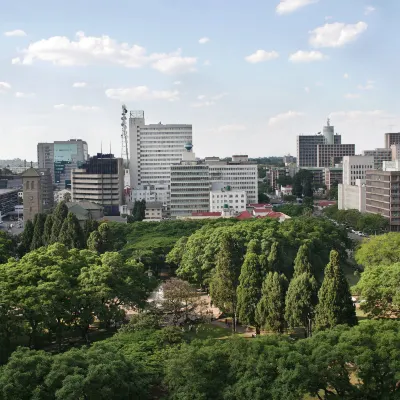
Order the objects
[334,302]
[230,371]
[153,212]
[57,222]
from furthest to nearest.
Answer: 1. [153,212]
2. [57,222]
3. [334,302]
4. [230,371]

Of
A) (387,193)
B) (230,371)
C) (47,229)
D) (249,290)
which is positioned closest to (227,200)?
(387,193)

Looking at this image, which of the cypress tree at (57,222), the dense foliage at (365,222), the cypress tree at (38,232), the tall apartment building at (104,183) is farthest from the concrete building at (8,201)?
the dense foliage at (365,222)

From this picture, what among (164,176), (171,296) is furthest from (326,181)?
(171,296)

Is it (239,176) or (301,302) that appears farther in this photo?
(239,176)

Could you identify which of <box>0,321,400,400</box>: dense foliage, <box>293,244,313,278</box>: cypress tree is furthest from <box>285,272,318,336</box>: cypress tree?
<box>0,321,400,400</box>: dense foliage

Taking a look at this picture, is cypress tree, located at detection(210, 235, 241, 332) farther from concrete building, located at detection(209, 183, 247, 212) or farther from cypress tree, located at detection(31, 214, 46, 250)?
concrete building, located at detection(209, 183, 247, 212)

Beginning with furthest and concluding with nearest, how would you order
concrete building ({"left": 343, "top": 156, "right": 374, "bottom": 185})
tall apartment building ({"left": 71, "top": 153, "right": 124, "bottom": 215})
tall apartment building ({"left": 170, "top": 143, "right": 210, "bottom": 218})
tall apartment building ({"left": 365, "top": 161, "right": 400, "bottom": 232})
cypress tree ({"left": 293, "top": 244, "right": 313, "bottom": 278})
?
concrete building ({"left": 343, "top": 156, "right": 374, "bottom": 185}) < tall apartment building ({"left": 71, "top": 153, "right": 124, "bottom": 215}) < tall apartment building ({"left": 170, "top": 143, "right": 210, "bottom": 218}) < tall apartment building ({"left": 365, "top": 161, "right": 400, "bottom": 232}) < cypress tree ({"left": 293, "top": 244, "right": 313, "bottom": 278})

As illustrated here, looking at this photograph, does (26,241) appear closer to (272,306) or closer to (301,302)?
(272,306)
